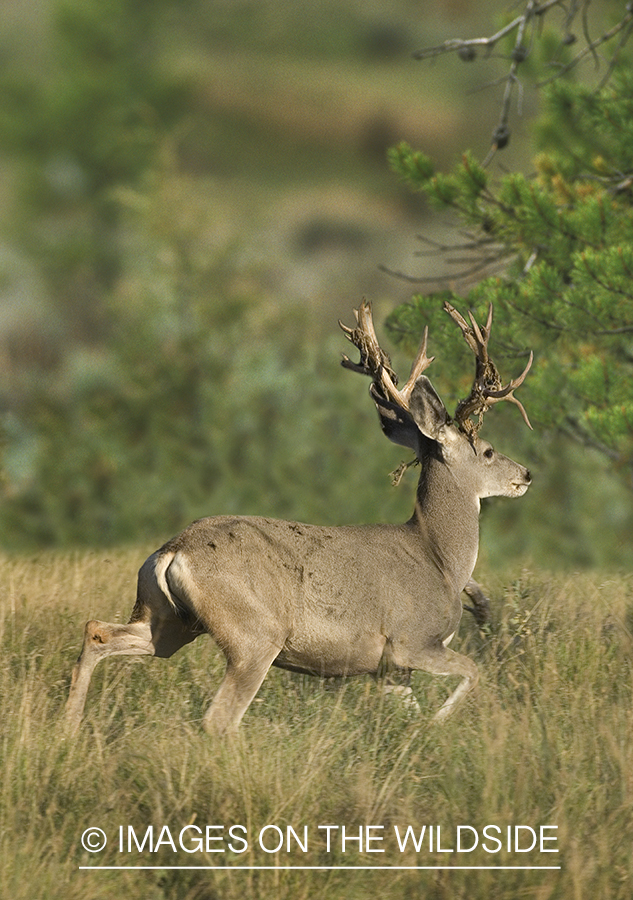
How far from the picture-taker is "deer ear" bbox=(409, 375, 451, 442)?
584 cm

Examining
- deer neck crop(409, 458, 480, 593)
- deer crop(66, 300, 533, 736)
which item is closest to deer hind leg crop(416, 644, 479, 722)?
deer crop(66, 300, 533, 736)

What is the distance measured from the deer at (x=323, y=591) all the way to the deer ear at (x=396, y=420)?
0.12 metres

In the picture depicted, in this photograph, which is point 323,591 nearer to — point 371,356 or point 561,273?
point 371,356

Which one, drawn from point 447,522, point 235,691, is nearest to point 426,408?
point 447,522

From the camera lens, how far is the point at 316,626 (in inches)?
203

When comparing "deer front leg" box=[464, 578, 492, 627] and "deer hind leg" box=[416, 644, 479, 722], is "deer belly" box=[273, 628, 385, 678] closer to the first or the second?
"deer hind leg" box=[416, 644, 479, 722]

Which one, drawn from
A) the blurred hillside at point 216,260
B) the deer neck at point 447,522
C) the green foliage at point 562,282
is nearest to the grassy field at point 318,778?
the deer neck at point 447,522

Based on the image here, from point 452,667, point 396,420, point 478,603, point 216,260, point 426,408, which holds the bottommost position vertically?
point 216,260

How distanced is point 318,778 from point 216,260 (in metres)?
13.4

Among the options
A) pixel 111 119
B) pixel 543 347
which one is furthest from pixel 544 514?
pixel 111 119

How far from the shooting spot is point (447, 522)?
19.3 ft

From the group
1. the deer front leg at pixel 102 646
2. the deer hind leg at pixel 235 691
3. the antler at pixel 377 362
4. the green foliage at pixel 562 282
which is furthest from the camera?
the green foliage at pixel 562 282

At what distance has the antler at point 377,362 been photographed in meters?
5.90

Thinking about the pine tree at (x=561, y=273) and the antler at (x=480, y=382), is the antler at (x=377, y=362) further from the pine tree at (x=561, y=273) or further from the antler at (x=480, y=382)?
the pine tree at (x=561, y=273)
